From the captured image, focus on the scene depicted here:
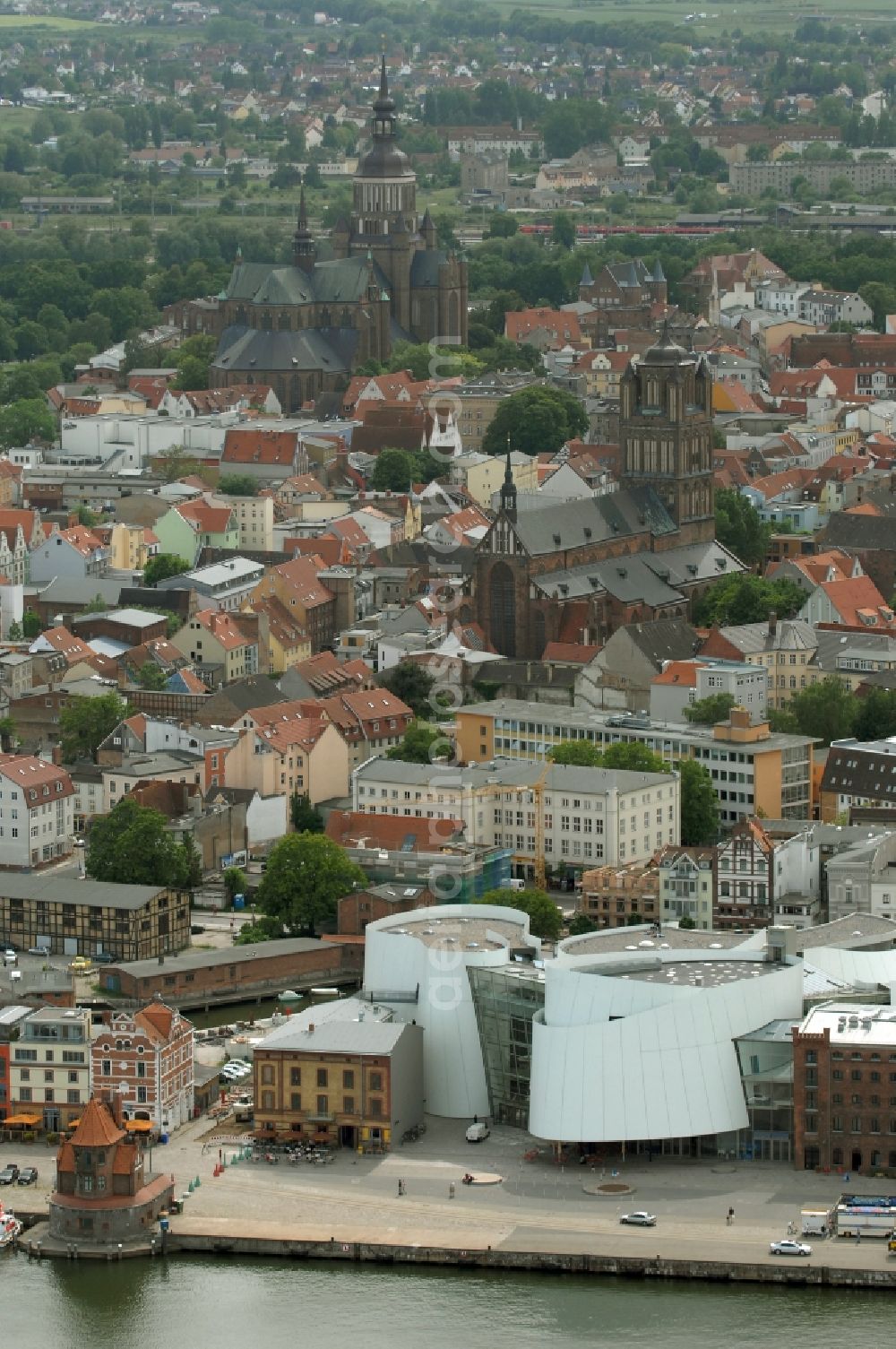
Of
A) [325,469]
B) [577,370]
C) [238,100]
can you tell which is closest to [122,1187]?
[325,469]

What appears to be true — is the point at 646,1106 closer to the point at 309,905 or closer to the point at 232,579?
the point at 309,905

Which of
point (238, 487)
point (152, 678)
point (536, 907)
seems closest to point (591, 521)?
point (152, 678)

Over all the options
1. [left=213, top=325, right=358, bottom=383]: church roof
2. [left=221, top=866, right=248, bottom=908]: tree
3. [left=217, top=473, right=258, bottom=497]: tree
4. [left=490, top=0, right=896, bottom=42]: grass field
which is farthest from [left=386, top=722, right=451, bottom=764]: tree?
[left=490, top=0, right=896, bottom=42]: grass field

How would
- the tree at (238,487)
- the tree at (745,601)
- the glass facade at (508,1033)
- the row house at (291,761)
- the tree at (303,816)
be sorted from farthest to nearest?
1. the tree at (238,487)
2. the tree at (745,601)
3. the row house at (291,761)
4. the tree at (303,816)
5. the glass facade at (508,1033)

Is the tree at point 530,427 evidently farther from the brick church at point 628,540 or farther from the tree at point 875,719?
the tree at point 875,719

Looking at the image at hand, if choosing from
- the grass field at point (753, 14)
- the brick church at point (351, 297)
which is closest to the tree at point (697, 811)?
the brick church at point (351, 297)

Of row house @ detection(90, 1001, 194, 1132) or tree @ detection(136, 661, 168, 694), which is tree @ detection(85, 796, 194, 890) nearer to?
row house @ detection(90, 1001, 194, 1132)

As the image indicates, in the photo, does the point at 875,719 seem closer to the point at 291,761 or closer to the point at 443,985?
the point at 291,761
